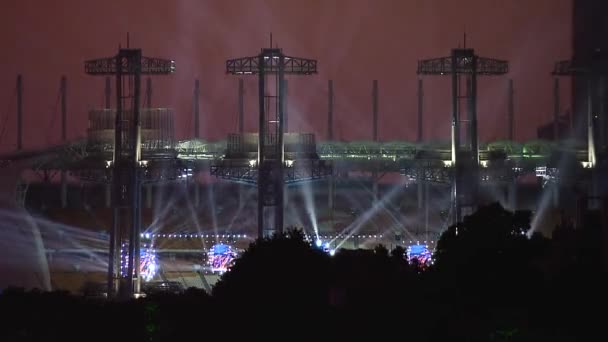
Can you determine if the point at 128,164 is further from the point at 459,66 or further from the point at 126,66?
the point at 459,66

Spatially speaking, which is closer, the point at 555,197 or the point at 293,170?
the point at 293,170

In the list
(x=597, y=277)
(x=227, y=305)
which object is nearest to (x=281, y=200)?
(x=227, y=305)

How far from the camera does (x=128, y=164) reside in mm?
51281

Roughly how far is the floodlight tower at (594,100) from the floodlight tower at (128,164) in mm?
14417

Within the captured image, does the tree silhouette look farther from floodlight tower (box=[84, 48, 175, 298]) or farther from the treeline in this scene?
floodlight tower (box=[84, 48, 175, 298])

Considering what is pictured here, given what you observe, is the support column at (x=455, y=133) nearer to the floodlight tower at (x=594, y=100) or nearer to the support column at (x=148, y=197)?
the floodlight tower at (x=594, y=100)

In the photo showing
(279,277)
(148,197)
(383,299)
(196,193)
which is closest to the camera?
(383,299)

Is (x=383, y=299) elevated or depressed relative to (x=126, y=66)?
depressed

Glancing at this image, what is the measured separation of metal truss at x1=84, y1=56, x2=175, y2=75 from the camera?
169 ft

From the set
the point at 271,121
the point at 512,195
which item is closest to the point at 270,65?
the point at 271,121

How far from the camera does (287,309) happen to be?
105ft

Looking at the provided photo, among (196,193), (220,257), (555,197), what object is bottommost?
(220,257)

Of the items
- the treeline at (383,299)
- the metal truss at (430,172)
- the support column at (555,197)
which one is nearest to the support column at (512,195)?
the support column at (555,197)

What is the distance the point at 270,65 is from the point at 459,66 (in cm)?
668
